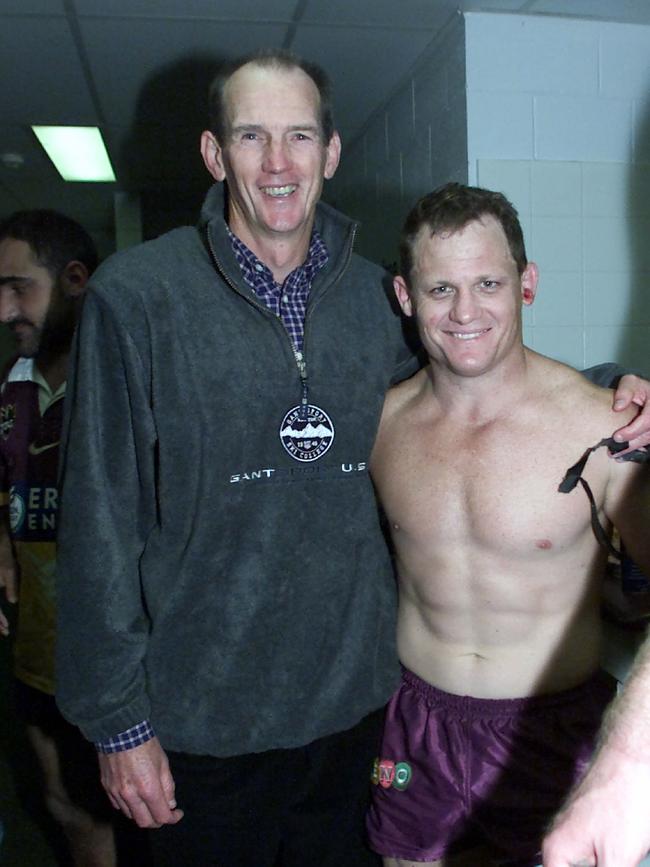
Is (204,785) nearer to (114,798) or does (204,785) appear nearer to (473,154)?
(114,798)

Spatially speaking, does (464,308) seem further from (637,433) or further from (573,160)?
(573,160)

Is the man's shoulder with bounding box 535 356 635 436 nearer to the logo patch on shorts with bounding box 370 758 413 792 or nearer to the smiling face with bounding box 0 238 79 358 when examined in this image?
the logo patch on shorts with bounding box 370 758 413 792

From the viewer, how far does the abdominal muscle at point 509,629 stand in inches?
58.9

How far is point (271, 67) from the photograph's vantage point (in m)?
1.45

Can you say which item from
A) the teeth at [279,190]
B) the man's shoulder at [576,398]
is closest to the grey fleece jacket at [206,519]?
the teeth at [279,190]

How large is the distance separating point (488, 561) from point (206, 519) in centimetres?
54

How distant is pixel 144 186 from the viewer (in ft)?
18.4

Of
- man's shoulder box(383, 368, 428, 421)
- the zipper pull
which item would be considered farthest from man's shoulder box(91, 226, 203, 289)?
man's shoulder box(383, 368, 428, 421)

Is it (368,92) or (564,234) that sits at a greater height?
(368,92)

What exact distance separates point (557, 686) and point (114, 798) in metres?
0.81

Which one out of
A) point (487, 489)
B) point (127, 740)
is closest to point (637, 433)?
→ point (487, 489)

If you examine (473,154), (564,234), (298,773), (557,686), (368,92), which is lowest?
(298,773)

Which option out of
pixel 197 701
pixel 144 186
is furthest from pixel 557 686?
pixel 144 186

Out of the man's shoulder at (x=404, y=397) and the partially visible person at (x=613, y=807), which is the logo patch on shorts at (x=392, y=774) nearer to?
the man's shoulder at (x=404, y=397)
